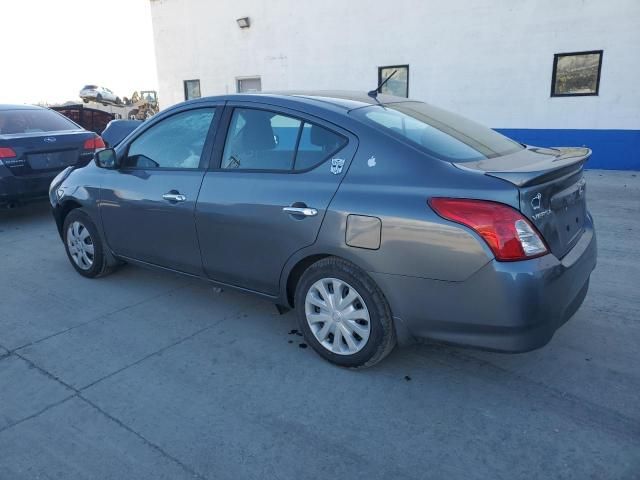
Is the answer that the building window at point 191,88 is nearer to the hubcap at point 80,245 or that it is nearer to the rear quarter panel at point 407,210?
the hubcap at point 80,245

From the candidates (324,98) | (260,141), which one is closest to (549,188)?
(324,98)

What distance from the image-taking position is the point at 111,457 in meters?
2.46

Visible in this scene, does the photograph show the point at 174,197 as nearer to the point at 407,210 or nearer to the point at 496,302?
the point at 407,210

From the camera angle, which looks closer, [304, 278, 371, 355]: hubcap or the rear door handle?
[304, 278, 371, 355]: hubcap

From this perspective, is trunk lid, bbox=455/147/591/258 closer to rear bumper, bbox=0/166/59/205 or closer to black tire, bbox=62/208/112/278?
black tire, bbox=62/208/112/278

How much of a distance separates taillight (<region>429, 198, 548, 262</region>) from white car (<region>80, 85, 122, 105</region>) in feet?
101

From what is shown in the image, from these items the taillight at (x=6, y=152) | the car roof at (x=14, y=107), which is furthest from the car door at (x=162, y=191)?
the car roof at (x=14, y=107)

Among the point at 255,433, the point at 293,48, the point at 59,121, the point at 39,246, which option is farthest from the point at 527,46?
the point at 255,433

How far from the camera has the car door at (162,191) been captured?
3688 mm

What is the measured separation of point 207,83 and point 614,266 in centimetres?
1384

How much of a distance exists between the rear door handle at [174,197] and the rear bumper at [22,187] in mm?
3782

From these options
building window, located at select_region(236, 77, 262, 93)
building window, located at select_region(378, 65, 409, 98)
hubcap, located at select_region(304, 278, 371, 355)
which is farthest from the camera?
building window, located at select_region(236, 77, 262, 93)

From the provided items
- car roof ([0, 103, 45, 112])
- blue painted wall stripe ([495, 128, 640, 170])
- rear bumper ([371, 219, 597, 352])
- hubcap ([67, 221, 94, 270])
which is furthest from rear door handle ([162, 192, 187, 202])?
blue painted wall stripe ([495, 128, 640, 170])

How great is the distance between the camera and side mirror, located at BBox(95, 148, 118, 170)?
4203 mm
